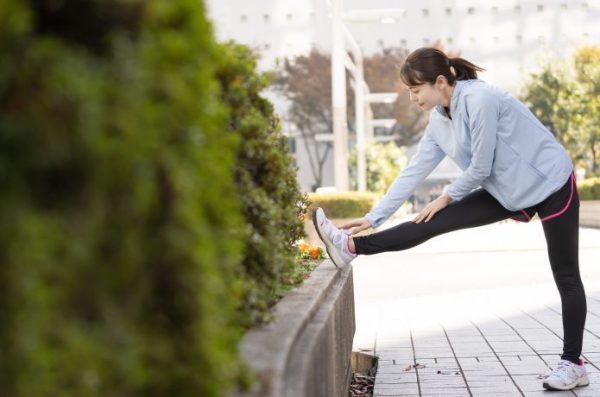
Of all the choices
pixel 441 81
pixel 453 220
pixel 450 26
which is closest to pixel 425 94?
pixel 441 81

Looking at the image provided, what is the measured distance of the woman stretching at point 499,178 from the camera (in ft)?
18.0

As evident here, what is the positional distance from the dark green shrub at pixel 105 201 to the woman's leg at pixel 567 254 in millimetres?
3695

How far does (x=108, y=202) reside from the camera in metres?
1.75

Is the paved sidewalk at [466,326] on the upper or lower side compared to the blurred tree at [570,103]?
upper

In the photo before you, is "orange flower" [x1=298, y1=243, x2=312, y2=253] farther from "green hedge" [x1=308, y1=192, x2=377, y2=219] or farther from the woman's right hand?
"green hedge" [x1=308, y1=192, x2=377, y2=219]

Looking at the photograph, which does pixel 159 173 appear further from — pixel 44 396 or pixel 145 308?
pixel 44 396

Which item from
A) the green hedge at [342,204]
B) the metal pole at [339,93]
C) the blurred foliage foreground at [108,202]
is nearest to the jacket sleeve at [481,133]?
the blurred foliage foreground at [108,202]

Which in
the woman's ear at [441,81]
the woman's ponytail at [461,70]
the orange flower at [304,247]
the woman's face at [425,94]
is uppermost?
the woman's ponytail at [461,70]

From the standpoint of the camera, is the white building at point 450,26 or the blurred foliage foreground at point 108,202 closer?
the blurred foliage foreground at point 108,202

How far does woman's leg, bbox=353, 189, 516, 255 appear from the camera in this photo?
5723 mm

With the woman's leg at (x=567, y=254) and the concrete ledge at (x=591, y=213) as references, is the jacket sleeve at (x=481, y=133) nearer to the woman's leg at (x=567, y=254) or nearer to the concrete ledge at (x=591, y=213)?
the woman's leg at (x=567, y=254)

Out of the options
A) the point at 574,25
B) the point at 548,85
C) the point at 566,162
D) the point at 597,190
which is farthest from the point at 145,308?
the point at 574,25

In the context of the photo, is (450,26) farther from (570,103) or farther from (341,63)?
(341,63)

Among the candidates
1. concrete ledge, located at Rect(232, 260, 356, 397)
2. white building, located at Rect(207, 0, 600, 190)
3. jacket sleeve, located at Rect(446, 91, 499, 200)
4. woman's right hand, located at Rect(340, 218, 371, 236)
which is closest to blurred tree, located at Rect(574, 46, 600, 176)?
white building, located at Rect(207, 0, 600, 190)
